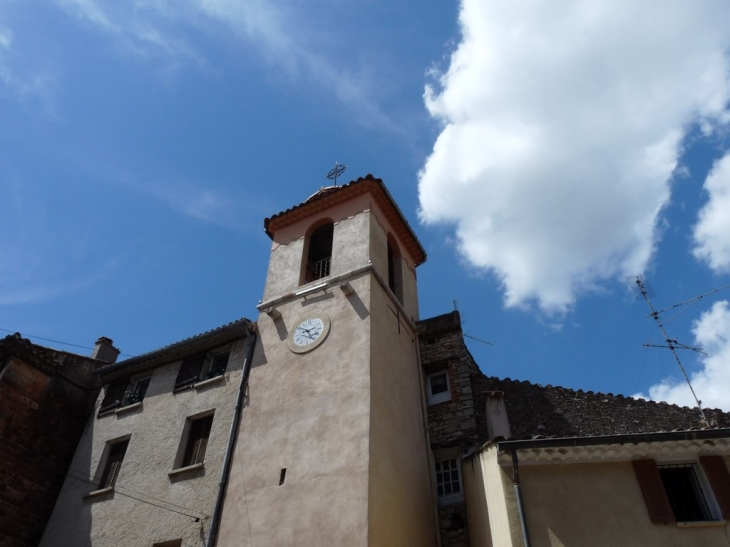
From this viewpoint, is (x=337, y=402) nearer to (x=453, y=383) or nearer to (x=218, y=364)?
(x=453, y=383)

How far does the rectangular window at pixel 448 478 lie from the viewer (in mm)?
13070

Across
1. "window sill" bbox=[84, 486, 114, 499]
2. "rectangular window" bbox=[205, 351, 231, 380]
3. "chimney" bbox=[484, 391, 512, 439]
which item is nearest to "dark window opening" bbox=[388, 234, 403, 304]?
"chimney" bbox=[484, 391, 512, 439]

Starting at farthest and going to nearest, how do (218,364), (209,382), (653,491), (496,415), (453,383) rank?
(218,364) < (453,383) < (209,382) < (496,415) < (653,491)

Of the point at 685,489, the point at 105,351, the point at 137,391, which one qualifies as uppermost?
the point at 105,351

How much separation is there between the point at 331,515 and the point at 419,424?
13.2ft

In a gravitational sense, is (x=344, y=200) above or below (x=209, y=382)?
above

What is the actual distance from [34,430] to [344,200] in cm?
1067

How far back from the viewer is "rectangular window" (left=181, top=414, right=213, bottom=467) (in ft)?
44.3

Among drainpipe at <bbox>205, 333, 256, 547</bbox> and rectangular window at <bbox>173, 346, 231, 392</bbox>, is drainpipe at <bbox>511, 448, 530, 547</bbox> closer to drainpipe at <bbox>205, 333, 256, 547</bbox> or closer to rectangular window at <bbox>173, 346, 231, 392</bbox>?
drainpipe at <bbox>205, 333, 256, 547</bbox>

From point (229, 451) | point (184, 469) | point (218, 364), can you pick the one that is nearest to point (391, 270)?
point (218, 364)

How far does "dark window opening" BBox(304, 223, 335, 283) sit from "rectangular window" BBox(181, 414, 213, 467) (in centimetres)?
530

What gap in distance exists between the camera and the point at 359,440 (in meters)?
11.2

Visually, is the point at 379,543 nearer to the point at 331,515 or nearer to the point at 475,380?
the point at 331,515

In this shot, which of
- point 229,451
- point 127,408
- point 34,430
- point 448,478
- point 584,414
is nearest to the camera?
point 229,451
